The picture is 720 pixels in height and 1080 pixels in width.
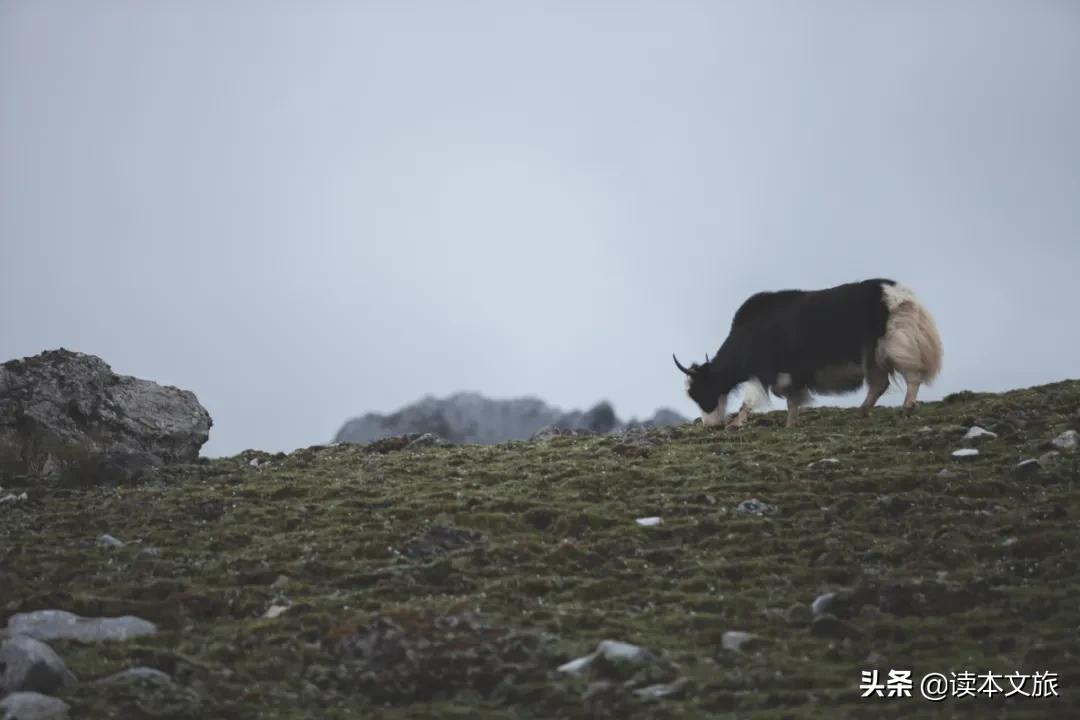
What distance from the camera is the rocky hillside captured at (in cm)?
7375

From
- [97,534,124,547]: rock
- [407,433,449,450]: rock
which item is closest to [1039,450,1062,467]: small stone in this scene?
[407,433,449,450]: rock

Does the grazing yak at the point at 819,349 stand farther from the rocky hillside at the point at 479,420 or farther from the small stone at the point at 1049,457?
the rocky hillside at the point at 479,420

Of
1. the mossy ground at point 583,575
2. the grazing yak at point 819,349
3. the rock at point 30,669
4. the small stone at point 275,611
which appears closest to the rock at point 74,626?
the mossy ground at point 583,575

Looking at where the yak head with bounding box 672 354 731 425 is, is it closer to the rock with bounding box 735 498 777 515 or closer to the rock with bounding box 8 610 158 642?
the rock with bounding box 735 498 777 515

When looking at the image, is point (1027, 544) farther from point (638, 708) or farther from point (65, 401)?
point (65, 401)

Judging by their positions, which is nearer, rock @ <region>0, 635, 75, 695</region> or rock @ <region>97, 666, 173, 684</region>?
rock @ <region>0, 635, 75, 695</region>

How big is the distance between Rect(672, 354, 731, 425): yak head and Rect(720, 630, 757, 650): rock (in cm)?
1573

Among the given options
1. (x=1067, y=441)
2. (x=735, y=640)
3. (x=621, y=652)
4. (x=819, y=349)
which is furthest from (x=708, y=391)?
(x=621, y=652)

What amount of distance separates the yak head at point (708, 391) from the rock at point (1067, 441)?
1003 centimetres

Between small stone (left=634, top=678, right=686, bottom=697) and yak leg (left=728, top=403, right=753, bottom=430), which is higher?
yak leg (left=728, top=403, right=753, bottom=430)

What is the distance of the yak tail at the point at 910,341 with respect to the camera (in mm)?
25625

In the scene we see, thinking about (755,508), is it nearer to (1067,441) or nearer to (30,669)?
(1067,441)

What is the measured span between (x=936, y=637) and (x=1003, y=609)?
4.07 feet

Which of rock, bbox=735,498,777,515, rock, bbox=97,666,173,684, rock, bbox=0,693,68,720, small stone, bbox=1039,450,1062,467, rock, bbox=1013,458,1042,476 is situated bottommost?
rock, bbox=0,693,68,720
